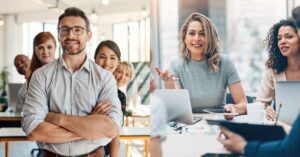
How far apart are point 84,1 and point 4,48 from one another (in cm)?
74

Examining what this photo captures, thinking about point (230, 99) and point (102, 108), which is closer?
point (230, 99)

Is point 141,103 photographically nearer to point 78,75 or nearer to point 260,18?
point 78,75

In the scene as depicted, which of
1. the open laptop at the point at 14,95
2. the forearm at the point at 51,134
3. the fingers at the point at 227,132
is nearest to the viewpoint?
the fingers at the point at 227,132

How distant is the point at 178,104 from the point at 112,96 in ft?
1.87

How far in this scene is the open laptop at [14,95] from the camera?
10.9ft

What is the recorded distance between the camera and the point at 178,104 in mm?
2939

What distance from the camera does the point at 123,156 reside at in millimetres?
3393

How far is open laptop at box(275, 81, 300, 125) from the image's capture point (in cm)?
280

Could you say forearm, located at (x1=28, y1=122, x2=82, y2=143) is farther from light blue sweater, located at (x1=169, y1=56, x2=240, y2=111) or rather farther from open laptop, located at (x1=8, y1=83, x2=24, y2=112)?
light blue sweater, located at (x1=169, y1=56, x2=240, y2=111)

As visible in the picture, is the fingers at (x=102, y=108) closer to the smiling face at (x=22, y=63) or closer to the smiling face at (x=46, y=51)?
the smiling face at (x=46, y=51)

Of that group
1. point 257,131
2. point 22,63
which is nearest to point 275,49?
point 257,131

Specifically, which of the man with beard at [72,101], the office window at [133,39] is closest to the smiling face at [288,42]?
the office window at [133,39]

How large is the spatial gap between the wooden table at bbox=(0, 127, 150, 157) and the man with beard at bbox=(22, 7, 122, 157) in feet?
0.35

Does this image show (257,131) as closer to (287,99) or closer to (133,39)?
(287,99)
